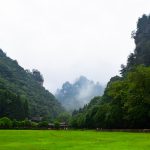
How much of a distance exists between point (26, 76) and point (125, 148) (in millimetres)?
161800

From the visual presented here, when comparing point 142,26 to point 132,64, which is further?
point 142,26

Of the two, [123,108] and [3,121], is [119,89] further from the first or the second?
[3,121]

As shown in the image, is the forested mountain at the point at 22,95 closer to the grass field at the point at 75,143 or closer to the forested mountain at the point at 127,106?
the forested mountain at the point at 127,106

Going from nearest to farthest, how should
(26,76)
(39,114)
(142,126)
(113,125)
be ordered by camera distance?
1. (142,126)
2. (113,125)
3. (39,114)
4. (26,76)

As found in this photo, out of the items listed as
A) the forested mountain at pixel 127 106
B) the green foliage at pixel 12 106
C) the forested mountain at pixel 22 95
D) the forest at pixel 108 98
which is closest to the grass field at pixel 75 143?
the forested mountain at pixel 127 106

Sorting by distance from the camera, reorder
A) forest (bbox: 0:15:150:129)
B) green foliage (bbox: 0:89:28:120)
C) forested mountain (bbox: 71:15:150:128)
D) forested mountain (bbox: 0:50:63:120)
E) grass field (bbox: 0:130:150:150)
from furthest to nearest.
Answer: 1. forested mountain (bbox: 0:50:63:120)
2. green foliage (bbox: 0:89:28:120)
3. forest (bbox: 0:15:150:129)
4. forested mountain (bbox: 71:15:150:128)
5. grass field (bbox: 0:130:150:150)

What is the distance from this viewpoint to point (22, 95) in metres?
143

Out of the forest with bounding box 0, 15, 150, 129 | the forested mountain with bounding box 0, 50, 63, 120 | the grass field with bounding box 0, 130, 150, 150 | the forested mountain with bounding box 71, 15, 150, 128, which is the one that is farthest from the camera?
the forested mountain with bounding box 0, 50, 63, 120

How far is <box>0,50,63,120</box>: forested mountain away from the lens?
11518 centimetres

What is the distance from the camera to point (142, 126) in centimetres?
7381

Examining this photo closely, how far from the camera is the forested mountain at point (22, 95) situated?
115 m

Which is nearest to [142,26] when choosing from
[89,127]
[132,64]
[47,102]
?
[132,64]

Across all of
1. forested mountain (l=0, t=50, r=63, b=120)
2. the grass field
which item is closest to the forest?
forested mountain (l=0, t=50, r=63, b=120)

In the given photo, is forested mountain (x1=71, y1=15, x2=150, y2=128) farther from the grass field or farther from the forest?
the grass field
